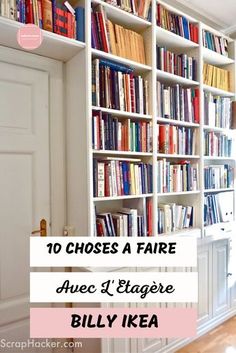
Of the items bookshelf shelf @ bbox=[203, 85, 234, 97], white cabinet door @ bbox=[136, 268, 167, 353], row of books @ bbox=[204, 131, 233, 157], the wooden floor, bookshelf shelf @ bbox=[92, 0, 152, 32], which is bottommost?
the wooden floor

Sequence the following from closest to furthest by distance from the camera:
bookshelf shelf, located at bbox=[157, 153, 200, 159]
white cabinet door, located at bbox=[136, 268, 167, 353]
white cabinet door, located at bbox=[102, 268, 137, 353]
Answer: white cabinet door, located at bbox=[102, 268, 137, 353] < white cabinet door, located at bbox=[136, 268, 167, 353] < bookshelf shelf, located at bbox=[157, 153, 200, 159]

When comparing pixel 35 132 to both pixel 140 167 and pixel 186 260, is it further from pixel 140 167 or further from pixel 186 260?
pixel 186 260

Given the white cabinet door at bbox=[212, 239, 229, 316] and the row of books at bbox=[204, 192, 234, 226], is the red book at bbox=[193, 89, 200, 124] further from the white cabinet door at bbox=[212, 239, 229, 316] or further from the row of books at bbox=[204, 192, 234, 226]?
the white cabinet door at bbox=[212, 239, 229, 316]

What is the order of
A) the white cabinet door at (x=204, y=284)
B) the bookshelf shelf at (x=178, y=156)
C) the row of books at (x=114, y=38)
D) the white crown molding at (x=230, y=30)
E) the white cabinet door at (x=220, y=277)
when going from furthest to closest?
the white crown molding at (x=230, y=30), the white cabinet door at (x=220, y=277), the white cabinet door at (x=204, y=284), the bookshelf shelf at (x=178, y=156), the row of books at (x=114, y=38)

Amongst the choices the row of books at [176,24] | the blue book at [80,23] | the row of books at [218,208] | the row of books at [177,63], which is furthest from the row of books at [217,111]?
the blue book at [80,23]

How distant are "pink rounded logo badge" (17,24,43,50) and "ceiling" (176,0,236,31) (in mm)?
1514

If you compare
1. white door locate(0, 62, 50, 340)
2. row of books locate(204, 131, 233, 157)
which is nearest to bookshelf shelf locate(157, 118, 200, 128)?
row of books locate(204, 131, 233, 157)

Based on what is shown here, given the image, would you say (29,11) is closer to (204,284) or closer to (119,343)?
(119,343)

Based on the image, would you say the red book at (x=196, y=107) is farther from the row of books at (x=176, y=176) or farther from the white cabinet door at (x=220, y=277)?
the white cabinet door at (x=220, y=277)

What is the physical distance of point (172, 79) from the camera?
7.38 ft

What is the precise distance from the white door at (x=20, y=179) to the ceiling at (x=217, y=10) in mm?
1648

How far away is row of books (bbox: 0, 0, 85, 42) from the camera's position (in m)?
1.46

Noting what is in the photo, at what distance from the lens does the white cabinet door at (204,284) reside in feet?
7.50

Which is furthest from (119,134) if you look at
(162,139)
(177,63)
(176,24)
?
(176,24)
